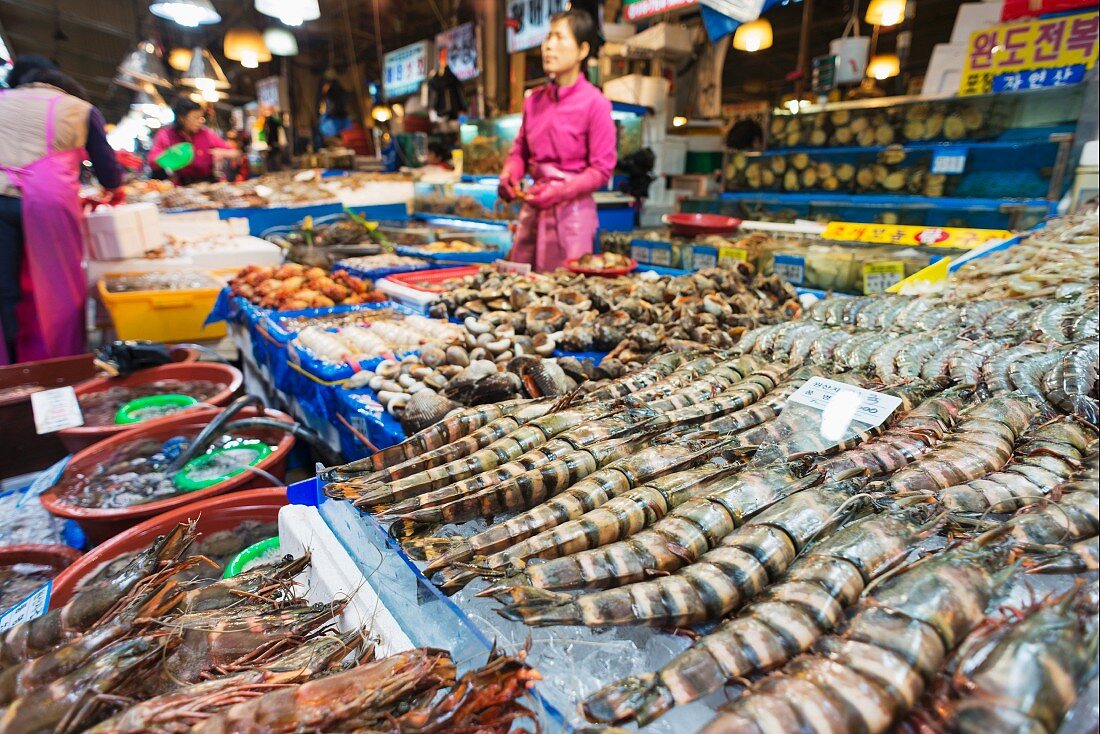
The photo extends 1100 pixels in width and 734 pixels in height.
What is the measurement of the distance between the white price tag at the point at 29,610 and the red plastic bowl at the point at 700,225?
5034 mm

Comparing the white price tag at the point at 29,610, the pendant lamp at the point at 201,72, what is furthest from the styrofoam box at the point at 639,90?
the pendant lamp at the point at 201,72

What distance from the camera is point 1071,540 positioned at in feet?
3.61

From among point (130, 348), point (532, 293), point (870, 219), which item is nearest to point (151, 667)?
point (532, 293)

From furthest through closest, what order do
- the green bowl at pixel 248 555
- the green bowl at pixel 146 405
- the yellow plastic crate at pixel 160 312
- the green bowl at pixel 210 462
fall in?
the yellow plastic crate at pixel 160 312, the green bowl at pixel 146 405, the green bowl at pixel 210 462, the green bowl at pixel 248 555

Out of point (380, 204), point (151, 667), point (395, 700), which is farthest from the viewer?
point (380, 204)

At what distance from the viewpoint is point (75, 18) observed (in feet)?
41.5

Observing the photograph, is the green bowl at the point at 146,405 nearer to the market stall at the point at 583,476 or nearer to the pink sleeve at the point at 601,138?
the market stall at the point at 583,476

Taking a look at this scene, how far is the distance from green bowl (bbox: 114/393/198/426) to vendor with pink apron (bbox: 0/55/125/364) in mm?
2030

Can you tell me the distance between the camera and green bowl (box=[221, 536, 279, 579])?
2086 mm

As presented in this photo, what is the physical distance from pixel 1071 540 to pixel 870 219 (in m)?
7.55

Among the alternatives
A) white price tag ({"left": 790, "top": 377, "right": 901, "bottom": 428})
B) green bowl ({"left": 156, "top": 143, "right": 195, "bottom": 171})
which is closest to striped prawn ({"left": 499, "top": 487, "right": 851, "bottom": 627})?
white price tag ({"left": 790, "top": 377, "right": 901, "bottom": 428})

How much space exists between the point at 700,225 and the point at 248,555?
179 inches

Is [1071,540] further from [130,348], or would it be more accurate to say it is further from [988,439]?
[130,348]

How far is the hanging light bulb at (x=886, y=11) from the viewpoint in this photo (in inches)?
341
